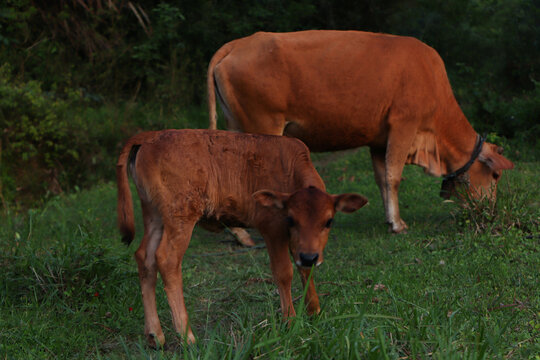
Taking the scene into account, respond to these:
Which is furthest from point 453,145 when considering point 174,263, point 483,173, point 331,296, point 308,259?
point 174,263

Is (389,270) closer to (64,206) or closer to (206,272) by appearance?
(206,272)

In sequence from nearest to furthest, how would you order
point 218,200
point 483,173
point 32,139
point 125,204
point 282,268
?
point 282,268 → point 125,204 → point 218,200 → point 483,173 → point 32,139

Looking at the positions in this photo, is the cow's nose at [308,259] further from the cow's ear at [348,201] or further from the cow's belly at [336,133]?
the cow's belly at [336,133]

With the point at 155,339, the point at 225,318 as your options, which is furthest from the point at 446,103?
the point at 155,339

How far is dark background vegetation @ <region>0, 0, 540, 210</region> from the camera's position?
11320 millimetres

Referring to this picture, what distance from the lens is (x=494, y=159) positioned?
24.5 feet

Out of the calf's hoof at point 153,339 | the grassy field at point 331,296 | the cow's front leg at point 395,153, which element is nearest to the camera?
the grassy field at point 331,296

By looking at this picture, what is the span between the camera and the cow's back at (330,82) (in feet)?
22.8

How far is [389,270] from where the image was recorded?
5.55 meters

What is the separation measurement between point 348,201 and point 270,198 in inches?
21.3

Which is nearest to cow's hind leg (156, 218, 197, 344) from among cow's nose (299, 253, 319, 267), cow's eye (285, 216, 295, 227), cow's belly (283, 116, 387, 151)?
cow's eye (285, 216, 295, 227)

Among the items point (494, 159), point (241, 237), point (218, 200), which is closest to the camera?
point (218, 200)

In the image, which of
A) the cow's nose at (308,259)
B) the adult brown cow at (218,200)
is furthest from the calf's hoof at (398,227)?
the cow's nose at (308,259)

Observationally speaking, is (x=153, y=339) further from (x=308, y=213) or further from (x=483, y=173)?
(x=483, y=173)
